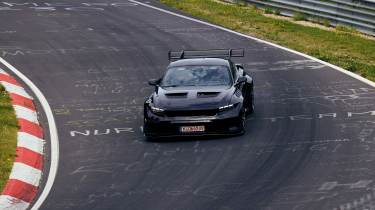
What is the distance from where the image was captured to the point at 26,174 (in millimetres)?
17641

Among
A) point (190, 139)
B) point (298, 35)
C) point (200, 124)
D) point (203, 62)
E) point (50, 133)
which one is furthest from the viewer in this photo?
point (298, 35)

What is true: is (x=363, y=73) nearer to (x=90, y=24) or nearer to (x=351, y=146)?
(x=351, y=146)

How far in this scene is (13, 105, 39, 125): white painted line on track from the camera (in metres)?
21.7

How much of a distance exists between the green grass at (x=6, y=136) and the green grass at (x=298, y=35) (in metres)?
8.92

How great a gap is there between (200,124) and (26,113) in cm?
463

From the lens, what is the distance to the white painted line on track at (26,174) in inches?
681

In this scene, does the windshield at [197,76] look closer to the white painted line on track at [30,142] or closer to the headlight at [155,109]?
the headlight at [155,109]

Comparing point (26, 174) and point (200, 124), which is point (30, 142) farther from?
point (200, 124)

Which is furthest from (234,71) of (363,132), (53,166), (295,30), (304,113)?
(295,30)

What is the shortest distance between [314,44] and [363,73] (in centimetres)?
466

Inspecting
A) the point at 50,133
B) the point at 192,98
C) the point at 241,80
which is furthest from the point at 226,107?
the point at 50,133

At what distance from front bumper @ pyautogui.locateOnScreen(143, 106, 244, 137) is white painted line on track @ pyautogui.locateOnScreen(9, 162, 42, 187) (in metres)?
2.70

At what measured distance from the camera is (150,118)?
19.8 m

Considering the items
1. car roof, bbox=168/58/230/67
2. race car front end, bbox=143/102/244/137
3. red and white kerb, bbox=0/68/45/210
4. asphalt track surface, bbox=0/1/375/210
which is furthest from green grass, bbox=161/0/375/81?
red and white kerb, bbox=0/68/45/210
